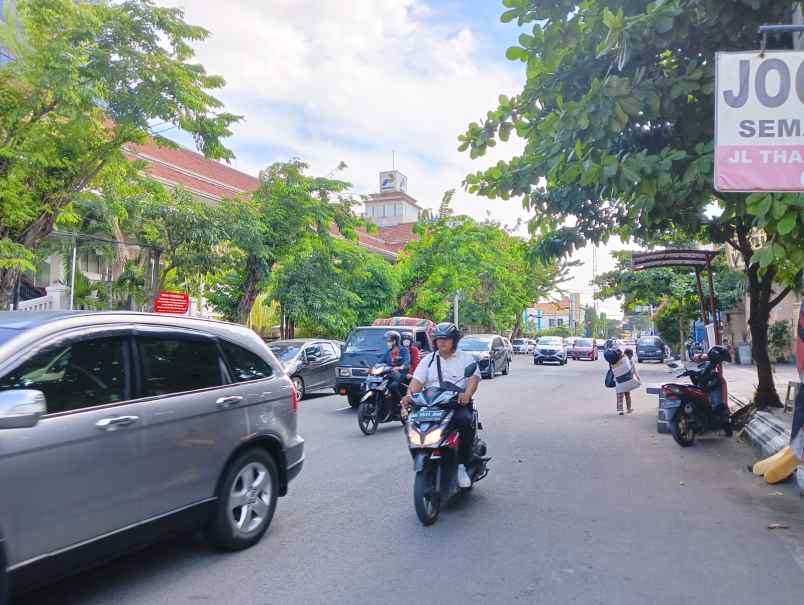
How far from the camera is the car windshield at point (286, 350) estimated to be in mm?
15993

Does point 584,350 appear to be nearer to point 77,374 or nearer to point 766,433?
point 766,433

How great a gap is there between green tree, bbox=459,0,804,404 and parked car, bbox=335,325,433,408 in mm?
6038

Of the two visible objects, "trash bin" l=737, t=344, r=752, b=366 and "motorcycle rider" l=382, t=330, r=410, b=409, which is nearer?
"motorcycle rider" l=382, t=330, r=410, b=409

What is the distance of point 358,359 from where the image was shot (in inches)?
563

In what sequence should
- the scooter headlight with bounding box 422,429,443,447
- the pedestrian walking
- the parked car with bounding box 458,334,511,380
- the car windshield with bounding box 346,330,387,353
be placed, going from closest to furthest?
the scooter headlight with bounding box 422,429,443,447, the pedestrian walking, the car windshield with bounding box 346,330,387,353, the parked car with bounding box 458,334,511,380

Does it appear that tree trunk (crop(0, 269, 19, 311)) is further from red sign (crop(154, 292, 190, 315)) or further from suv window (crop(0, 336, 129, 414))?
suv window (crop(0, 336, 129, 414))

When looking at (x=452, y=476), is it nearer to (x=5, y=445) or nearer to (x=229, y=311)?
(x=5, y=445)

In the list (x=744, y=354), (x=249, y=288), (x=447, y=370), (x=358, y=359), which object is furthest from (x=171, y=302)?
(x=744, y=354)

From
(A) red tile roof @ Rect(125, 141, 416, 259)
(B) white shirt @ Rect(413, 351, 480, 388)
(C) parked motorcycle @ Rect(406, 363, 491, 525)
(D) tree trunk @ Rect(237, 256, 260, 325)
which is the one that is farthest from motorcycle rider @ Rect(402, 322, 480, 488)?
(A) red tile roof @ Rect(125, 141, 416, 259)

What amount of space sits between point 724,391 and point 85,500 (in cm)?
996

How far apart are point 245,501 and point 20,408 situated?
211cm

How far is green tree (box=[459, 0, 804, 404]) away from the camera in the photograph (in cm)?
554

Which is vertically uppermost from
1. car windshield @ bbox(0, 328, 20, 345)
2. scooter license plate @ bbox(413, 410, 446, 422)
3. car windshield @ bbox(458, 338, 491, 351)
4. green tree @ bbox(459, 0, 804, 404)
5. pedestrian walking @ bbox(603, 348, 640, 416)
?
green tree @ bbox(459, 0, 804, 404)

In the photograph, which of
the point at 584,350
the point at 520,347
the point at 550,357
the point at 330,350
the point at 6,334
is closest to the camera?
the point at 6,334
